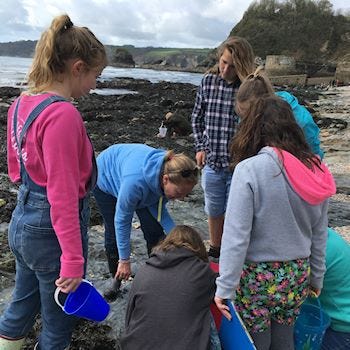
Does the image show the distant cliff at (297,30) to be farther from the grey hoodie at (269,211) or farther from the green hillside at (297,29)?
the grey hoodie at (269,211)

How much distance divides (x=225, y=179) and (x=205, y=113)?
0.58m

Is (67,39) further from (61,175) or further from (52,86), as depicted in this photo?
(61,175)

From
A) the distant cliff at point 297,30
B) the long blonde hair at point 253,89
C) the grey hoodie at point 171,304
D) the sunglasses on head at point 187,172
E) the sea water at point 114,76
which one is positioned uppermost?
the distant cliff at point 297,30

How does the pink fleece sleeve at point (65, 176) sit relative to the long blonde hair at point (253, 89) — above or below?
below

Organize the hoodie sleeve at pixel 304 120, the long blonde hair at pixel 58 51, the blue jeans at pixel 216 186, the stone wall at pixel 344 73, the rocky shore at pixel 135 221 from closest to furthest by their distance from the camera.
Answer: the long blonde hair at pixel 58 51, the rocky shore at pixel 135 221, the hoodie sleeve at pixel 304 120, the blue jeans at pixel 216 186, the stone wall at pixel 344 73

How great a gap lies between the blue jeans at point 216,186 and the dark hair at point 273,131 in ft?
5.16

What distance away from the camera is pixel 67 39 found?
188 cm

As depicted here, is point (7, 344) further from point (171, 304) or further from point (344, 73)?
point (344, 73)

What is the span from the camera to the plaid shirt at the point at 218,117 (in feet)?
12.0

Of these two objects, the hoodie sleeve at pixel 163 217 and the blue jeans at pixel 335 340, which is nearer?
the blue jeans at pixel 335 340

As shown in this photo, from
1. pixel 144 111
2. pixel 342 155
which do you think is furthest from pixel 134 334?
pixel 144 111

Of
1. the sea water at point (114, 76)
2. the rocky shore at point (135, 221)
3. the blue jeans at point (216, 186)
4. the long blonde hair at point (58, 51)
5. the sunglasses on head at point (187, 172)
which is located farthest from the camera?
the sea water at point (114, 76)

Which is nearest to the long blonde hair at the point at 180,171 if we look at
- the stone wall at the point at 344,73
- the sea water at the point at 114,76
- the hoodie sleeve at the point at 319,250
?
the hoodie sleeve at the point at 319,250

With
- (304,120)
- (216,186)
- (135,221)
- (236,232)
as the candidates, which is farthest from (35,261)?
(135,221)
